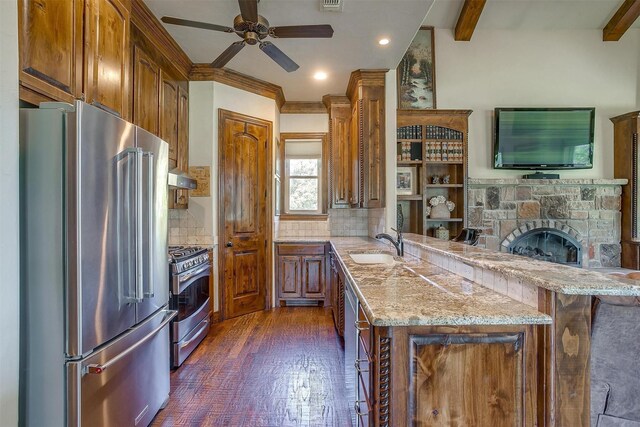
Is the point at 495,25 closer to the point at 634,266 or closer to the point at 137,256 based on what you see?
the point at 634,266

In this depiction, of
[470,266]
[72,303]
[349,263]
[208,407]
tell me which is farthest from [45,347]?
[470,266]

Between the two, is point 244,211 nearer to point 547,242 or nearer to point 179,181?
point 179,181

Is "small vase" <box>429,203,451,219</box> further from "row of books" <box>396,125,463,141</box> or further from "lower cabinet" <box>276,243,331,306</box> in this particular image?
"lower cabinet" <box>276,243,331,306</box>

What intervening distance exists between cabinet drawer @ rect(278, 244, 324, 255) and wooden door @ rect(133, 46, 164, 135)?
2058mm

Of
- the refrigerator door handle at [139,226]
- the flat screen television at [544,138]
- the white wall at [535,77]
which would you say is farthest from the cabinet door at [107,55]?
the flat screen television at [544,138]

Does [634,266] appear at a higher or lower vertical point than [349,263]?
lower

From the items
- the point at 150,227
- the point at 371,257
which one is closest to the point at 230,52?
the point at 150,227

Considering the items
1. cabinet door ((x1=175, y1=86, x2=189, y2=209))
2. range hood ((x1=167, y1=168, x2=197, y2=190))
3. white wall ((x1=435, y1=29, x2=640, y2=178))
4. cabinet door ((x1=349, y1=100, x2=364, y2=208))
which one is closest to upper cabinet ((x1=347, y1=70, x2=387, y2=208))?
cabinet door ((x1=349, y1=100, x2=364, y2=208))

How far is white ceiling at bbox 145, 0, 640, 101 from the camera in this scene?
2.51 meters

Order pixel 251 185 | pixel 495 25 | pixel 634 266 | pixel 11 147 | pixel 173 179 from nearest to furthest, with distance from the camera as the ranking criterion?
pixel 11 147, pixel 173 179, pixel 251 185, pixel 634 266, pixel 495 25

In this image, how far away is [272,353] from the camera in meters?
2.87

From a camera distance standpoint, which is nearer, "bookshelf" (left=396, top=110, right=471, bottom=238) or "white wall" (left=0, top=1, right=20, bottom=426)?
"white wall" (left=0, top=1, right=20, bottom=426)

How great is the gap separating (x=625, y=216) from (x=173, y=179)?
5.99 m

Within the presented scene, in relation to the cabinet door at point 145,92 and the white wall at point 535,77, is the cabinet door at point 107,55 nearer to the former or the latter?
the cabinet door at point 145,92
